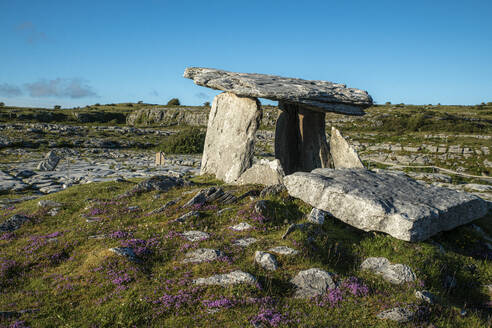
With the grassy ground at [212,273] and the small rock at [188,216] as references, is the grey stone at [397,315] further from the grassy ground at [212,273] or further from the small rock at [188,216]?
the small rock at [188,216]

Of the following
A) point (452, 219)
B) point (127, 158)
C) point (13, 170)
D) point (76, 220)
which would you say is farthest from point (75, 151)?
point (452, 219)

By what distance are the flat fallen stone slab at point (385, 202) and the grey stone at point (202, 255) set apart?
168 inches

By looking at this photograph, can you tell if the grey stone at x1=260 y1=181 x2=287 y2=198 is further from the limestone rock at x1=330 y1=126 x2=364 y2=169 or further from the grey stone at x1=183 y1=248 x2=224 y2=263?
the limestone rock at x1=330 y1=126 x2=364 y2=169

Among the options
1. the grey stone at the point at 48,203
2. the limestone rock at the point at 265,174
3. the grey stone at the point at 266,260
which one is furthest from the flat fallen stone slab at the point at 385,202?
the grey stone at the point at 48,203

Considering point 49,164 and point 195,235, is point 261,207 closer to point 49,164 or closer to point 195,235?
point 195,235

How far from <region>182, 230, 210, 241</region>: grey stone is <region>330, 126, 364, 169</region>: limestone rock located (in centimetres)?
912

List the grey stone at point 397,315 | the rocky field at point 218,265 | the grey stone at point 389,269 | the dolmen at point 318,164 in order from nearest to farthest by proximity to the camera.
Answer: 1. the grey stone at point 397,315
2. the rocky field at point 218,265
3. the grey stone at point 389,269
4. the dolmen at point 318,164

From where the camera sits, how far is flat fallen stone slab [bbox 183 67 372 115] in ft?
49.6

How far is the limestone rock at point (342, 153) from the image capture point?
16.8m

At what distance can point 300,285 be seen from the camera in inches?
293

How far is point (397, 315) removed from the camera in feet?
21.5

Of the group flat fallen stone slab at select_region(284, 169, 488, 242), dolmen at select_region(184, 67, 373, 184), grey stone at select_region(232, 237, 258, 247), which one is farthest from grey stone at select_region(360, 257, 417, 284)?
dolmen at select_region(184, 67, 373, 184)

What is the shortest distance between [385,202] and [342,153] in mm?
7267

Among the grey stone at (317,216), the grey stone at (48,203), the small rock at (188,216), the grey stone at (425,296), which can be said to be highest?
the grey stone at (317,216)
